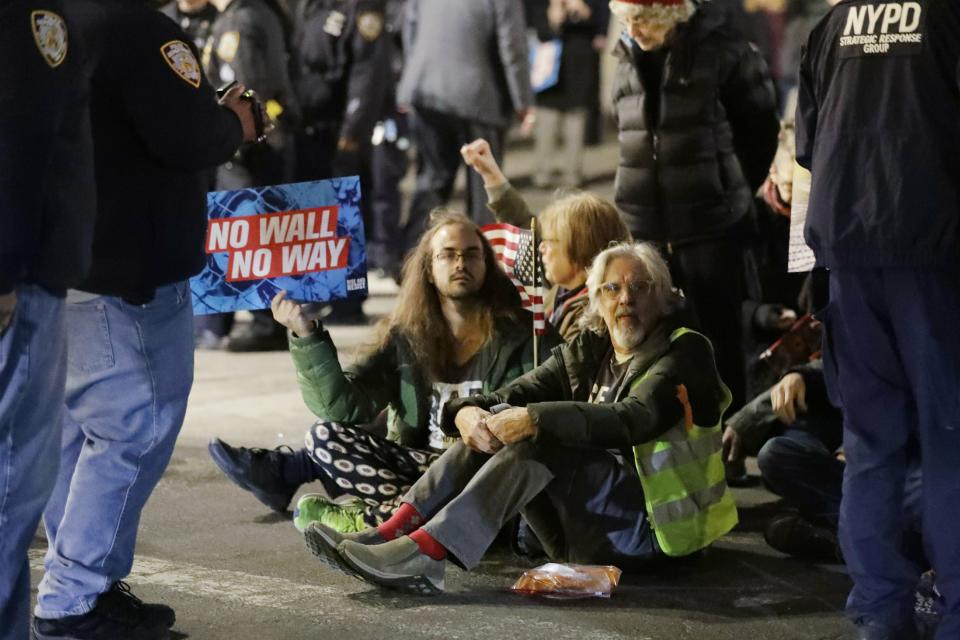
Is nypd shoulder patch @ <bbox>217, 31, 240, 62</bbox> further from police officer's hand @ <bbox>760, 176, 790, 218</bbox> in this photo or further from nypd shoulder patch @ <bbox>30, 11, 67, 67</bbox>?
nypd shoulder patch @ <bbox>30, 11, 67, 67</bbox>

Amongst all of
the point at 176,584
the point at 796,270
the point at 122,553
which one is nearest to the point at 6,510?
the point at 122,553

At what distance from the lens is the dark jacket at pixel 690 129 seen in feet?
22.3

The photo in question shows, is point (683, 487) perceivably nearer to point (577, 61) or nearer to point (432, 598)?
point (432, 598)

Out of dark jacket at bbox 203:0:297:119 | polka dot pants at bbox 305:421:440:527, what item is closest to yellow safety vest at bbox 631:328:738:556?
polka dot pants at bbox 305:421:440:527

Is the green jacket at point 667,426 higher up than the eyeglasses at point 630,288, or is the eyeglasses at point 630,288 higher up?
A: the eyeglasses at point 630,288

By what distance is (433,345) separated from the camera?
19.6ft

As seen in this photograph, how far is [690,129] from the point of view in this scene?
684 cm

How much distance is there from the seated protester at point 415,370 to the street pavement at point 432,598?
0.22 meters

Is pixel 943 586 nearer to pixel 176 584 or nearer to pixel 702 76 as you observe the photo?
pixel 176 584

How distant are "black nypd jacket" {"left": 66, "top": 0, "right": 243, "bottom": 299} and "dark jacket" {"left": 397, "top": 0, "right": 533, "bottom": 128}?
5942mm

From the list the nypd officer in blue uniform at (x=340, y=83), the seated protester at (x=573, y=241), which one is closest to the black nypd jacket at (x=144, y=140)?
the seated protester at (x=573, y=241)

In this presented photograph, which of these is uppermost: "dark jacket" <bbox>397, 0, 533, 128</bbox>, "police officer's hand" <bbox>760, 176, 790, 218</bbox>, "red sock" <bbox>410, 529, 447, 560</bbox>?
"dark jacket" <bbox>397, 0, 533, 128</bbox>

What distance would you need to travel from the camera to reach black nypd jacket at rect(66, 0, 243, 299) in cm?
444

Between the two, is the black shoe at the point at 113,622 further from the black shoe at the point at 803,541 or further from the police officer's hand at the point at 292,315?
the black shoe at the point at 803,541
